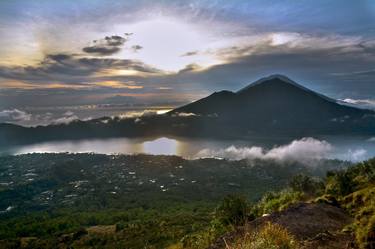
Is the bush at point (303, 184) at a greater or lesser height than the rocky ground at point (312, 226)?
lesser

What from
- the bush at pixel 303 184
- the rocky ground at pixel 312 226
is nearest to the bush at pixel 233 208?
the rocky ground at pixel 312 226

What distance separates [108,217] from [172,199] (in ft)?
219

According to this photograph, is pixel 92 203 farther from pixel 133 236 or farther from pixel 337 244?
pixel 337 244

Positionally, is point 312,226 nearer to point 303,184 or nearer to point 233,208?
point 233,208

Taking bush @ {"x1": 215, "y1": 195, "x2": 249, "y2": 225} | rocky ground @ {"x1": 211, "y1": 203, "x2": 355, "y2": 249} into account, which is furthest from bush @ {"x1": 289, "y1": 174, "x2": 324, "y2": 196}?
rocky ground @ {"x1": 211, "y1": 203, "x2": 355, "y2": 249}

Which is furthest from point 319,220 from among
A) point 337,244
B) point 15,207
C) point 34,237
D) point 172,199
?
point 15,207

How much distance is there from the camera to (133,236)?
3588 inches

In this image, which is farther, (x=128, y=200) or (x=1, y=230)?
(x=128, y=200)

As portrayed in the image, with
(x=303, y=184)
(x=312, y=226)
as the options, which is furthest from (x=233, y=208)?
(x=303, y=184)

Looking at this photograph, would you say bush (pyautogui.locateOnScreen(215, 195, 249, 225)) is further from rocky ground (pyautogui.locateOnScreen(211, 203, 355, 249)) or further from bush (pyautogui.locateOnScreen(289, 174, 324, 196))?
bush (pyautogui.locateOnScreen(289, 174, 324, 196))

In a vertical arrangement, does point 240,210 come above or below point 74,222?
above

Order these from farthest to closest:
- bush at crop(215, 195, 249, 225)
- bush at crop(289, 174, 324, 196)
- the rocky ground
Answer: bush at crop(289, 174, 324, 196), bush at crop(215, 195, 249, 225), the rocky ground

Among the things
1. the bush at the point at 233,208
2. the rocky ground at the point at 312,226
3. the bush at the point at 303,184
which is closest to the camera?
the rocky ground at the point at 312,226

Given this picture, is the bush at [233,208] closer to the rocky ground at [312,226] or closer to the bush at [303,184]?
the rocky ground at [312,226]
